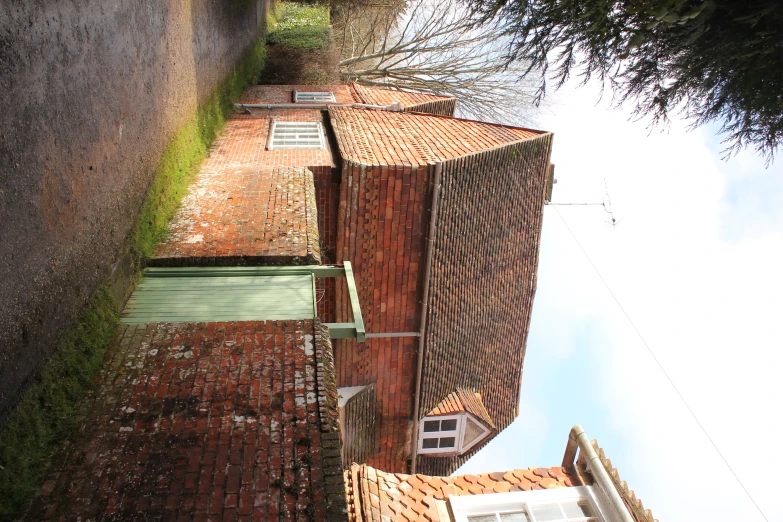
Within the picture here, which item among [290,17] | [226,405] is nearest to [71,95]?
[226,405]

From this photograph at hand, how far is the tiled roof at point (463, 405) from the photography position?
34.5 ft

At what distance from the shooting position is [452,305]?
10.3 metres

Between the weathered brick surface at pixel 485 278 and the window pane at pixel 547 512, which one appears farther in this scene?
the weathered brick surface at pixel 485 278

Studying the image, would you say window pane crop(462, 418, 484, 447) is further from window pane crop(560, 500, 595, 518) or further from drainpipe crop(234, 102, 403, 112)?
drainpipe crop(234, 102, 403, 112)

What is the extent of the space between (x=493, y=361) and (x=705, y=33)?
27.9 ft

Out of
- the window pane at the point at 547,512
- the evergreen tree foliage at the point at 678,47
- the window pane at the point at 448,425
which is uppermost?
the evergreen tree foliage at the point at 678,47

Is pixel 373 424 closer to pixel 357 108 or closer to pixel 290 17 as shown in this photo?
pixel 357 108

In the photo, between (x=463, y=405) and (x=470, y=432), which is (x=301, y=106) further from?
(x=470, y=432)

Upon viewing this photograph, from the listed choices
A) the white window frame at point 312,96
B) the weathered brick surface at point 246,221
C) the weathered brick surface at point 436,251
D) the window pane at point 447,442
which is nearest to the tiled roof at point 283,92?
the white window frame at point 312,96

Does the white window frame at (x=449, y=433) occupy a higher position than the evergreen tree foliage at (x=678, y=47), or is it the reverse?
the evergreen tree foliage at (x=678, y=47)

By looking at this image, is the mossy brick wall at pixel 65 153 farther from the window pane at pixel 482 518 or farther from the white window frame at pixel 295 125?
the window pane at pixel 482 518

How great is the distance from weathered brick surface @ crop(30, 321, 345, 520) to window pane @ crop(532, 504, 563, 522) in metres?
4.58

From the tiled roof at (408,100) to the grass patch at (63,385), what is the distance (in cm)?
839

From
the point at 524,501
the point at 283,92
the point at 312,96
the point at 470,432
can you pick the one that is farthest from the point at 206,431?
the point at 283,92
